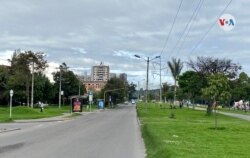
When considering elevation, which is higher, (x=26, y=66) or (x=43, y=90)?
(x=26, y=66)

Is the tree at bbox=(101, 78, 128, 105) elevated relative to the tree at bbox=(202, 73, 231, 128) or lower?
elevated

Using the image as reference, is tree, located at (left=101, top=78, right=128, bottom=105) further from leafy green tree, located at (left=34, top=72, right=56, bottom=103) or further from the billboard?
the billboard

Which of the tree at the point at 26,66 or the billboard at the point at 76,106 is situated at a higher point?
the tree at the point at 26,66

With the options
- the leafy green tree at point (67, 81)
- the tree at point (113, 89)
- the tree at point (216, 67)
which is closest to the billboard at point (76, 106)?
the tree at point (216, 67)

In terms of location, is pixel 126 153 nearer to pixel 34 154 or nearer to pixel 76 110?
pixel 34 154

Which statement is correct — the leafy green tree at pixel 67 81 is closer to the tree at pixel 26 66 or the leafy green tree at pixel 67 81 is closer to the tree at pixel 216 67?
the tree at pixel 26 66

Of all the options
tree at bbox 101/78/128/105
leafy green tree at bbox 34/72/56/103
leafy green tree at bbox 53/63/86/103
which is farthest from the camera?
leafy green tree at bbox 53/63/86/103

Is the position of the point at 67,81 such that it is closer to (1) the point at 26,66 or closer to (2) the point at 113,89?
(2) the point at 113,89

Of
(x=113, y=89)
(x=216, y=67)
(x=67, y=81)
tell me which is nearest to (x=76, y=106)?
(x=216, y=67)

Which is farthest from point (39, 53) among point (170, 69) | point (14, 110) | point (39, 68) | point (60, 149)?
point (60, 149)

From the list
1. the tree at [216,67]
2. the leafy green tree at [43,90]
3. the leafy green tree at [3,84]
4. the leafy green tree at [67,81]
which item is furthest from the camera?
the leafy green tree at [67,81]

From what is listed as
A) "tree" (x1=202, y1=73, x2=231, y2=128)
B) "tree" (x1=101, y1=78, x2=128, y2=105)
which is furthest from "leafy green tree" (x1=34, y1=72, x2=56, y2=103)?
"tree" (x1=202, y1=73, x2=231, y2=128)

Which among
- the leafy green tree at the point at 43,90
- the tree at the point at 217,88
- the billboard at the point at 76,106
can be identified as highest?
the leafy green tree at the point at 43,90

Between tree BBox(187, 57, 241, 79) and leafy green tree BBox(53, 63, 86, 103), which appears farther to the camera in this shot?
leafy green tree BBox(53, 63, 86, 103)
